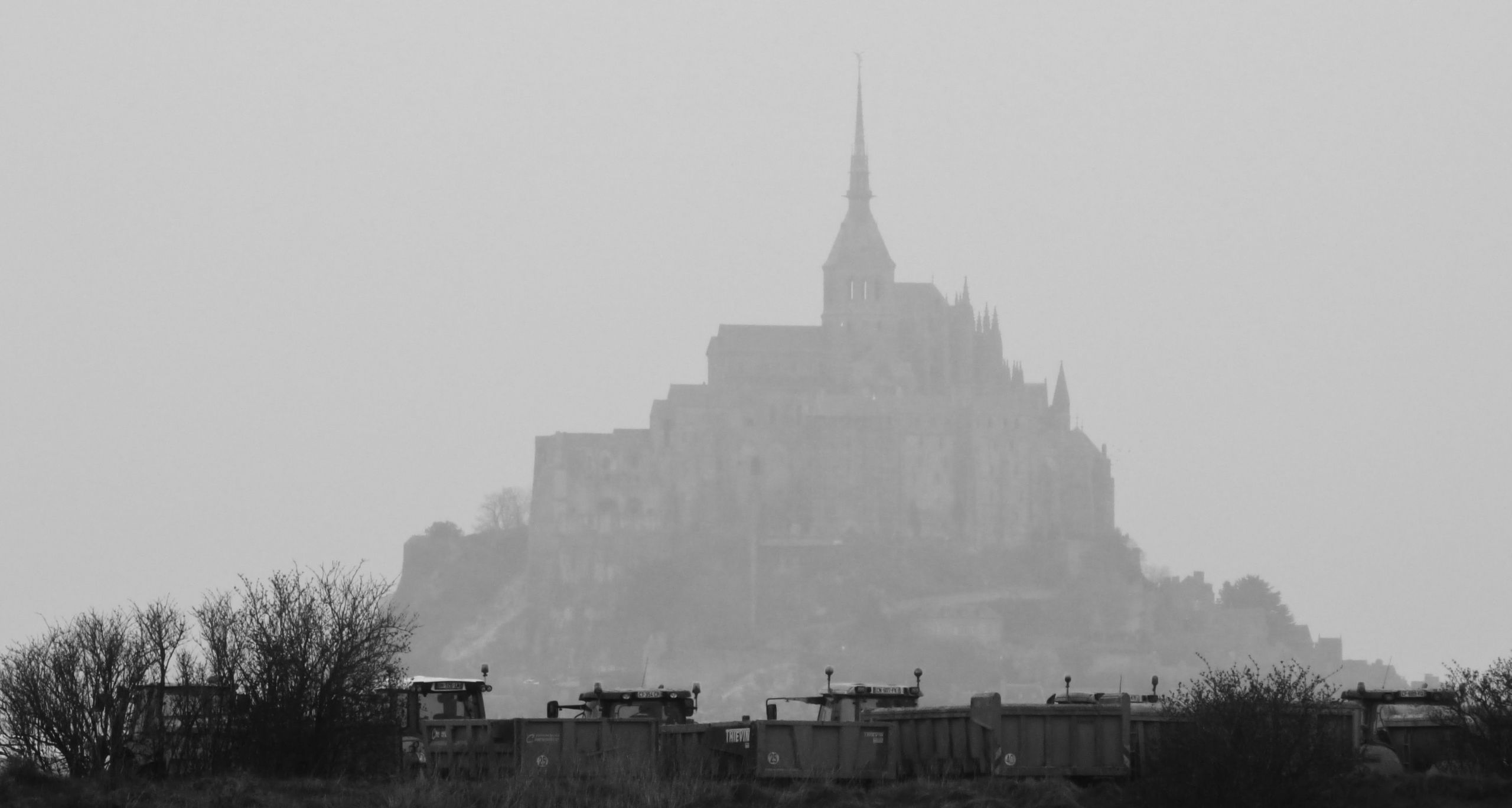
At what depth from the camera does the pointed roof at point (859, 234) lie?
155 meters

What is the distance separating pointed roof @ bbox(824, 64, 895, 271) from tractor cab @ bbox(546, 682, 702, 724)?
122 metres

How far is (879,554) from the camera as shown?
147000 mm

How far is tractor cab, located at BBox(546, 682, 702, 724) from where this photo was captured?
105ft

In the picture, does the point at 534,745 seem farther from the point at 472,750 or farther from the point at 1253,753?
→ the point at 1253,753

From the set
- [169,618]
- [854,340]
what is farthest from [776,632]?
[169,618]

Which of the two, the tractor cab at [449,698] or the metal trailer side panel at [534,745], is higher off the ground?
the tractor cab at [449,698]

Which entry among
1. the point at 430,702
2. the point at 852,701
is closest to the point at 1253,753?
the point at 852,701

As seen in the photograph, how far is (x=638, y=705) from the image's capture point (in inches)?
1275

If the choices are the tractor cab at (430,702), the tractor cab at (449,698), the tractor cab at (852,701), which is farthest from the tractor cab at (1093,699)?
the tractor cab at (449,698)

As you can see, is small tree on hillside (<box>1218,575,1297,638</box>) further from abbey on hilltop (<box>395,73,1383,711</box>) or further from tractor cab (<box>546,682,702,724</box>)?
tractor cab (<box>546,682,702,724</box>)

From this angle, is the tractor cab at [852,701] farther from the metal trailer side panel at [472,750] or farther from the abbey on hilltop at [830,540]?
the abbey on hilltop at [830,540]

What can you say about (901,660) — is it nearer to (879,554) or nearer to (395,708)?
(879,554)

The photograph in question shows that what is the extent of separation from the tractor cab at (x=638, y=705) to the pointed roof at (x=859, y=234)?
401 ft

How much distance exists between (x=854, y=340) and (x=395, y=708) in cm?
11828
